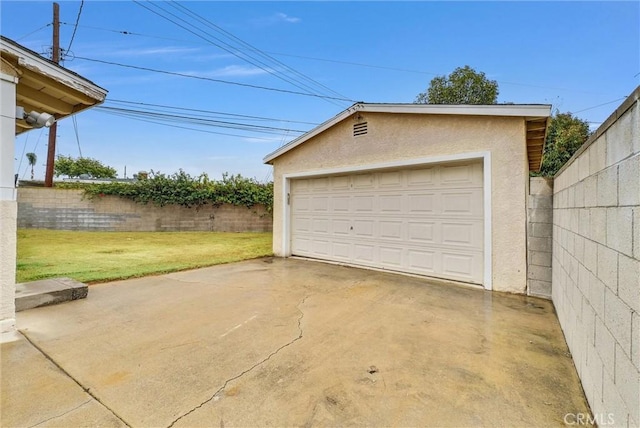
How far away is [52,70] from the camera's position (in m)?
3.50

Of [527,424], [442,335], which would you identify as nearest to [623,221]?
[527,424]

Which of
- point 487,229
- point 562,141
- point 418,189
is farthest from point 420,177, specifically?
point 562,141

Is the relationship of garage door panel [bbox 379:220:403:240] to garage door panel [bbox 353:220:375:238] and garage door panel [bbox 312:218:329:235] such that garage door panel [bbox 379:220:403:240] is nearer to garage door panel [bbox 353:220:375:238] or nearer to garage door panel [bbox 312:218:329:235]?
garage door panel [bbox 353:220:375:238]

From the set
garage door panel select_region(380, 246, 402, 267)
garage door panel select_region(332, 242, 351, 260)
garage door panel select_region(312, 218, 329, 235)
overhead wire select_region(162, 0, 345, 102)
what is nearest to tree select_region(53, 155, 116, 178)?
overhead wire select_region(162, 0, 345, 102)

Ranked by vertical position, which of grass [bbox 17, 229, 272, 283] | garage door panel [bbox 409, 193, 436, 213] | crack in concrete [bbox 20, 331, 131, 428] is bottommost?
crack in concrete [bbox 20, 331, 131, 428]

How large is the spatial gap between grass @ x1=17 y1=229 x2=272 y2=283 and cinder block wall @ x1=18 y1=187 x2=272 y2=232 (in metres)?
2.19

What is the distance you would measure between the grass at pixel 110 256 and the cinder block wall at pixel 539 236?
6.79 m

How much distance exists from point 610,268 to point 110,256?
10.1m

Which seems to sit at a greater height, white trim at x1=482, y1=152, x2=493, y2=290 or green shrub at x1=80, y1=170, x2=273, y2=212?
green shrub at x1=80, y1=170, x2=273, y2=212

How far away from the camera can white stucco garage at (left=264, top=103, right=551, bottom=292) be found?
5.14 metres

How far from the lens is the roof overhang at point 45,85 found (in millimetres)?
3136

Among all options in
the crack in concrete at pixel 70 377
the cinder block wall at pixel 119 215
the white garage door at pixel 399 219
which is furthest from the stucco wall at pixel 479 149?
the cinder block wall at pixel 119 215

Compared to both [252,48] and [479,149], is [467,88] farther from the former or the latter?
[479,149]

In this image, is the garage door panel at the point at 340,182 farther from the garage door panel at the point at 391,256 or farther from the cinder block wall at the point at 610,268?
the cinder block wall at the point at 610,268
